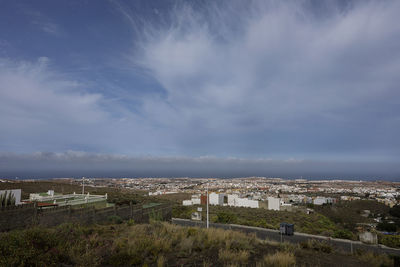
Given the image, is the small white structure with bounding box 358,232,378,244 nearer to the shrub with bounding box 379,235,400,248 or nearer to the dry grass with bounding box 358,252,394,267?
the shrub with bounding box 379,235,400,248

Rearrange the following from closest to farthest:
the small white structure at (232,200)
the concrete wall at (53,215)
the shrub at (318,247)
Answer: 1. the shrub at (318,247)
2. the concrete wall at (53,215)
3. the small white structure at (232,200)

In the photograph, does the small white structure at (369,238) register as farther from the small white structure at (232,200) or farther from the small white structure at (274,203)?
the small white structure at (232,200)

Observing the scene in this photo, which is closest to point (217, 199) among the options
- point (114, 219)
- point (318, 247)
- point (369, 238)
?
point (369, 238)

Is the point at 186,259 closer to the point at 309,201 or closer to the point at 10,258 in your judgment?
the point at 10,258

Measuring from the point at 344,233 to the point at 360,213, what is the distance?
36479 millimetres

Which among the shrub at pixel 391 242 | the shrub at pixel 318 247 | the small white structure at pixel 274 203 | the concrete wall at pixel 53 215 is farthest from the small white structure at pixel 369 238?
the small white structure at pixel 274 203

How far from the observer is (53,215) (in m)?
15.2

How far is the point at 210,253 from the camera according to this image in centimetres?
818

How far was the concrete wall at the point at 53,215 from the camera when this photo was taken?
Result: 13.7 metres

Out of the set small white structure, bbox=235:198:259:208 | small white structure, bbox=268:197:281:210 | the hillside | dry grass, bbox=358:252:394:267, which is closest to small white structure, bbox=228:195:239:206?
small white structure, bbox=235:198:259:208

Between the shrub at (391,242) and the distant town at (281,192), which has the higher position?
the shrub at (391,242)

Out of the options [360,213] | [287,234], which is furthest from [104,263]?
[360,213]

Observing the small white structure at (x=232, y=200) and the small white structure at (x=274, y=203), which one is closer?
the small white structure at (x=274, y=203)

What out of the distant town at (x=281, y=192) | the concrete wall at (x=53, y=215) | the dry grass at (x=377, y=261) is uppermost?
the concrete wall at (x=53, y=215)
